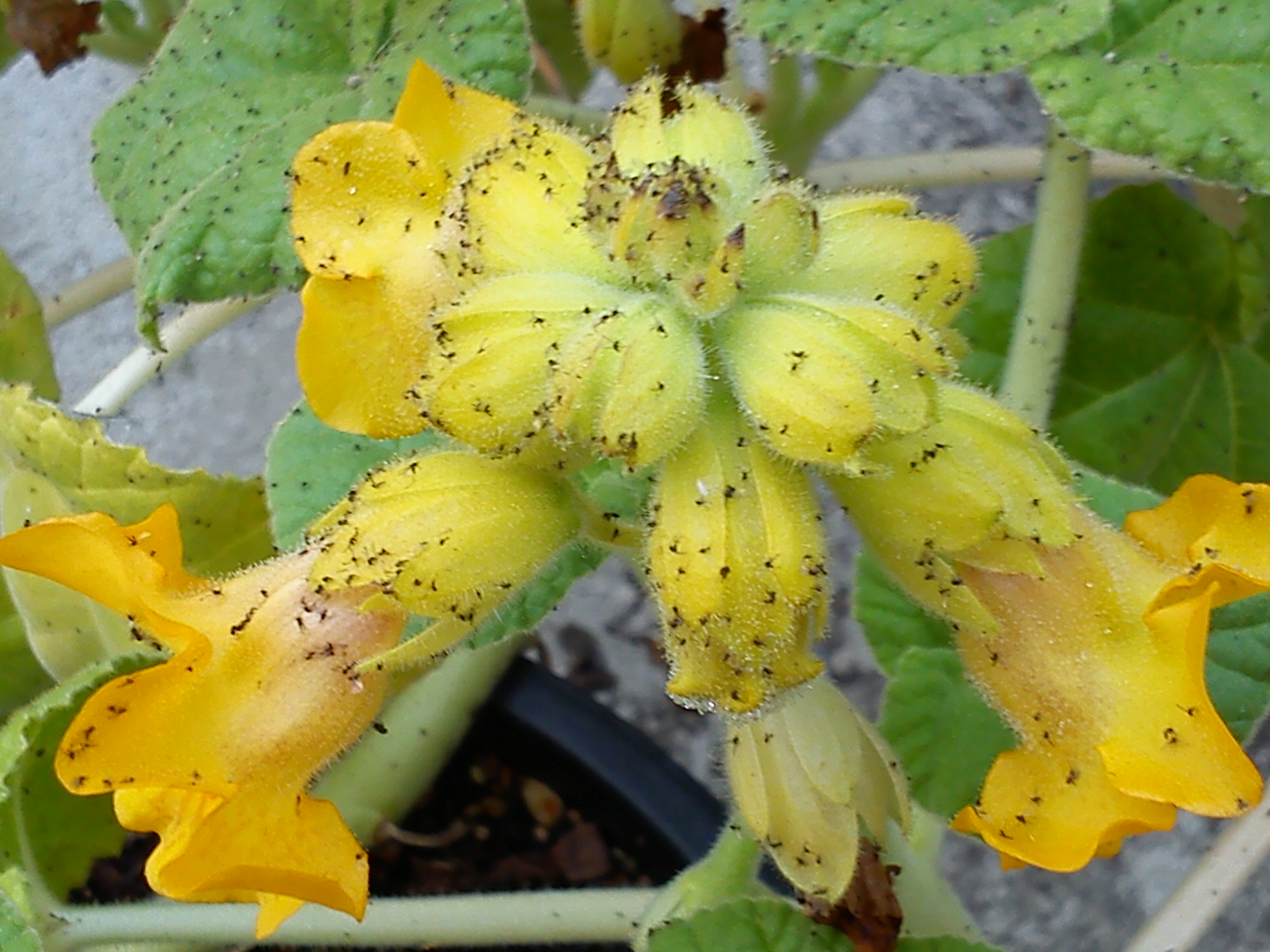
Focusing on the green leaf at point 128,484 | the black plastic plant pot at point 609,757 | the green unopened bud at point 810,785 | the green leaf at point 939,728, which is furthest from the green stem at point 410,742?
the green unopened bud at point 810,785

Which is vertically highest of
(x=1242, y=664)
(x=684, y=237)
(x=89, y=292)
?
(x=684, y=237)

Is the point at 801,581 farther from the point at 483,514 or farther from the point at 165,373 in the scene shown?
the point at 165,373

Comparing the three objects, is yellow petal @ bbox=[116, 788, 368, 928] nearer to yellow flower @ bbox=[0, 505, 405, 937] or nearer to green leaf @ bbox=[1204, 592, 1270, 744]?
yellow flower @ bbox=[0, 505, 405, 937]

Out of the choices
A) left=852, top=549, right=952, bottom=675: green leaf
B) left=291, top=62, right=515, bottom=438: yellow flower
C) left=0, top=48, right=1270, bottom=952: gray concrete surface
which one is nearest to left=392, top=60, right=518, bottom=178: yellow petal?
left=291, top=62, right=515, bottom=438: yellow flower

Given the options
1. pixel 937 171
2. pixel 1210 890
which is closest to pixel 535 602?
pixel 1210 890

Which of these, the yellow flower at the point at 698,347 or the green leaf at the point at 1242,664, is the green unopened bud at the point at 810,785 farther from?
the green leaf at the point at 1242,664

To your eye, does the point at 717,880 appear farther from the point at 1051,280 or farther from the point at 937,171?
the point at 937,171

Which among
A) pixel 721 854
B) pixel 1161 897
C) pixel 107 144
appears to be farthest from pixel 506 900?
pixel 1161 897
